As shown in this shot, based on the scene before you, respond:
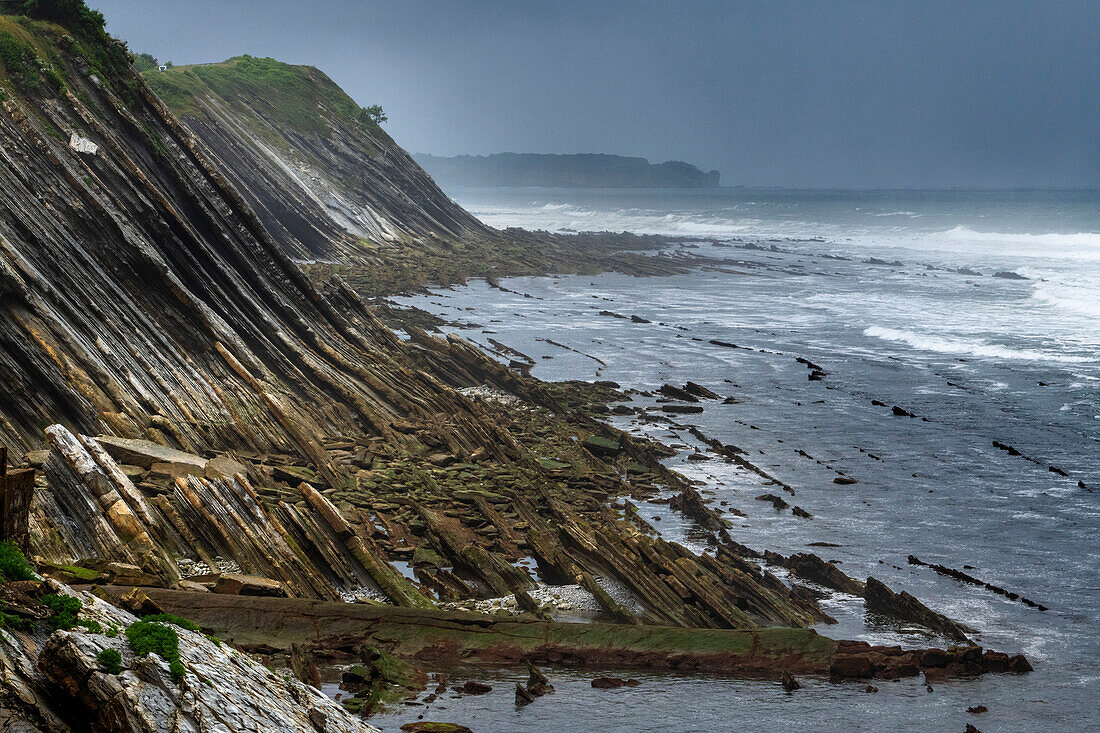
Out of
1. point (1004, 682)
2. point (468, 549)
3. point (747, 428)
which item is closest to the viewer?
point (1004, 682)

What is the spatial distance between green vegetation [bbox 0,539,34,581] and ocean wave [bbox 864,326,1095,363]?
37.3 meters

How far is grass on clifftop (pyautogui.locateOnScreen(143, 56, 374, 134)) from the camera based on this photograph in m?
62.9

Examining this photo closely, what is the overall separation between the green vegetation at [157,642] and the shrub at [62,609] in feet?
1.49

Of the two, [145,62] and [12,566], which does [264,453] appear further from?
[145,62]

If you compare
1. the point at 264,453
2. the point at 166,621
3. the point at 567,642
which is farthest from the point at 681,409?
the point at 166,621

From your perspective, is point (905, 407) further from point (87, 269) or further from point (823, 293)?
point (823, 293)

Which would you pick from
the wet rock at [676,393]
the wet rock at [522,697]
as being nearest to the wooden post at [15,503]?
the wet rock at [522,697]

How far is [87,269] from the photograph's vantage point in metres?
17.6

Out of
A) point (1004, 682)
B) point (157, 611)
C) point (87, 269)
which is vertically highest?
point (87, 269)

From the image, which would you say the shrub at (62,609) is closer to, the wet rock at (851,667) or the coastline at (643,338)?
the wet rock at (851,667)

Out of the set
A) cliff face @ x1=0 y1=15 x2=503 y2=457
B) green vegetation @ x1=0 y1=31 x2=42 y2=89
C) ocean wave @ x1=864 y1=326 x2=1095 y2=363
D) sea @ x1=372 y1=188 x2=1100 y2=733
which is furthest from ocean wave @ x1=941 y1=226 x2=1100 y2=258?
green vegetation @ x1=0 y1=31 x2=42 y2=89

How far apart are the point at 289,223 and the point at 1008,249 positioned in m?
81.7

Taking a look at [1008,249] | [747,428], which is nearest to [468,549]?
[747,428]

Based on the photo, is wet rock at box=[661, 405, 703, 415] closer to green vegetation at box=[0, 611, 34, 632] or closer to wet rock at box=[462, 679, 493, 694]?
wet rock at box=[462, 679, 493, 694]
